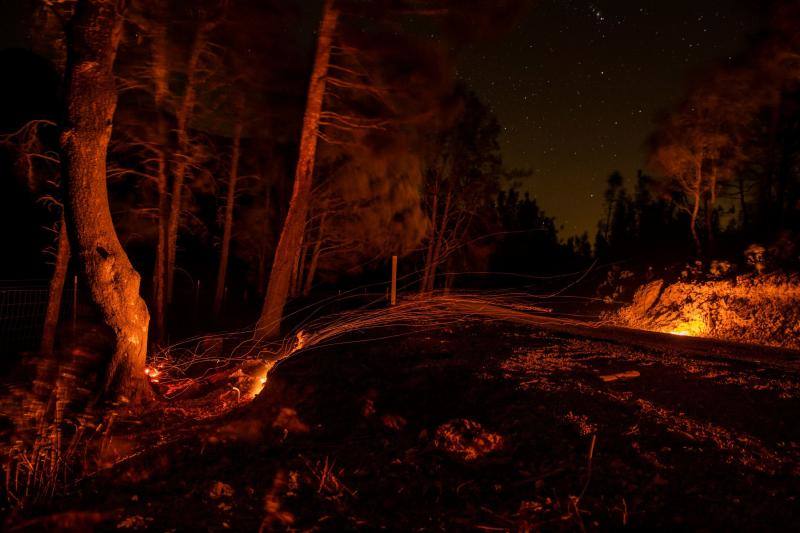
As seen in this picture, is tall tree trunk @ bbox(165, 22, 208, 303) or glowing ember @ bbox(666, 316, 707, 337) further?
glowing ember @ bbox(666, 316, 707, 337)

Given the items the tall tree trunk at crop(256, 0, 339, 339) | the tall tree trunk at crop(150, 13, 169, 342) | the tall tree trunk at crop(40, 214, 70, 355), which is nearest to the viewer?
the tall tree trunk at crop(150, 13, 169, 342)

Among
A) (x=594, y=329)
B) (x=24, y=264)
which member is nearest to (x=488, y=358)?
(x=594, y=329)

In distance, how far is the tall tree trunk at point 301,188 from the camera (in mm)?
11820

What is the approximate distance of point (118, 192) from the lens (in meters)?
18.5

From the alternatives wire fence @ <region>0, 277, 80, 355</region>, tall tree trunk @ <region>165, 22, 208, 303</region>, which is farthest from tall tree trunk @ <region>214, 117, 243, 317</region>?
wire fence @ <region>0, 277, 80, 355</region>

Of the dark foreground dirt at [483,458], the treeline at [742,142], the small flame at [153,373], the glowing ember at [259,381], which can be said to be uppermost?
the treeline at [742,142]

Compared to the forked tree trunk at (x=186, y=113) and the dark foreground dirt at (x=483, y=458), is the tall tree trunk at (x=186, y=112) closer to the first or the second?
the forked tree trunk at (x=186, y=113)

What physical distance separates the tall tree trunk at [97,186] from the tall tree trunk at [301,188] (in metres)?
4.40

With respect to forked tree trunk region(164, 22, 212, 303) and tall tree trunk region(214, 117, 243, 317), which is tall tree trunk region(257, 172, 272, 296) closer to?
tall tree trunk region(214, 117, 243, 317)

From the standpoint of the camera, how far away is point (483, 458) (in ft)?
15.6

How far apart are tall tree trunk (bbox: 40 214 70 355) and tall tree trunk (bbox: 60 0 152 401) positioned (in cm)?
564

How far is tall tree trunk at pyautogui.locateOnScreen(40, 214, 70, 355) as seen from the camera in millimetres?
12734

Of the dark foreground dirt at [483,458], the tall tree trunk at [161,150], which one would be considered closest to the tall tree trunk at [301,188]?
the tall tree trunk at [161,150]

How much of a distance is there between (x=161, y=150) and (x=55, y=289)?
4065 millimetres
